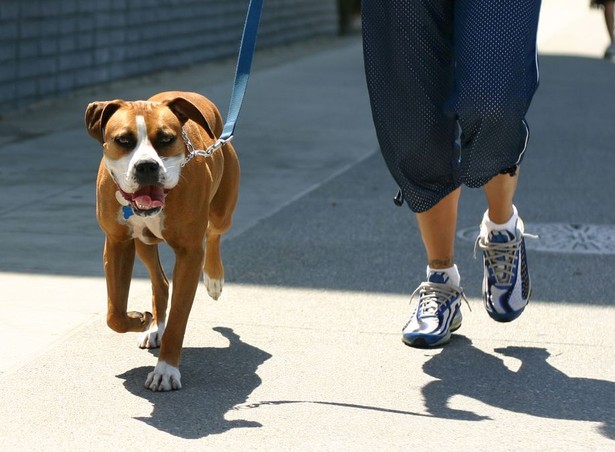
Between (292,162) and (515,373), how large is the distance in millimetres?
4752

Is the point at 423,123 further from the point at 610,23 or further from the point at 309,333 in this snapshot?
the point at 610,23

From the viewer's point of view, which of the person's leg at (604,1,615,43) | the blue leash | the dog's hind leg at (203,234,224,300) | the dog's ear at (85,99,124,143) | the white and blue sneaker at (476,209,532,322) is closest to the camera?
the dog's ear at (85,99,124,143)

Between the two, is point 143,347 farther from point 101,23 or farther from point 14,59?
point 101,23

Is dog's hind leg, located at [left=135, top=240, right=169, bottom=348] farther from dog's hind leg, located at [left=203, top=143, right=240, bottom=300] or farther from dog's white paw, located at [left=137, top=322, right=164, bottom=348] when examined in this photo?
dog's hind leg, located at [left=203, top=143, right=240, bottom=300]

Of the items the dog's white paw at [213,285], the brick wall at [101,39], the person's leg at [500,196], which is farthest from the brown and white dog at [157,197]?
the brick wall at [101,39]

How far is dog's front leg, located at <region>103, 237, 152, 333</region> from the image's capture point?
4246 millimetres

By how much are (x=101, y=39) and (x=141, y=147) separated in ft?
29.4

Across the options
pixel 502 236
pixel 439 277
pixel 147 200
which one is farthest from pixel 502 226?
pixel 147 200

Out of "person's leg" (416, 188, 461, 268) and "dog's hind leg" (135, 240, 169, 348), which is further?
"person's leg" (416, 188, 461, 268)

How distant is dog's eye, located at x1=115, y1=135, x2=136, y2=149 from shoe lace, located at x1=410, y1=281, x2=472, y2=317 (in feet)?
4.55

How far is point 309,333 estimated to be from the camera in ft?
15.9

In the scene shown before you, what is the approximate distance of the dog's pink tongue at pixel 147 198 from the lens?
3842mm

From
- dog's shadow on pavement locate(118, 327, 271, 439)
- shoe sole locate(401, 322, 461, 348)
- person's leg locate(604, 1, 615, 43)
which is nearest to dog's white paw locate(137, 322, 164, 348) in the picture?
dog's shadow on pavement locate(118, 327, 271, 439)

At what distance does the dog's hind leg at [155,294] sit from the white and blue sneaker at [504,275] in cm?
122
